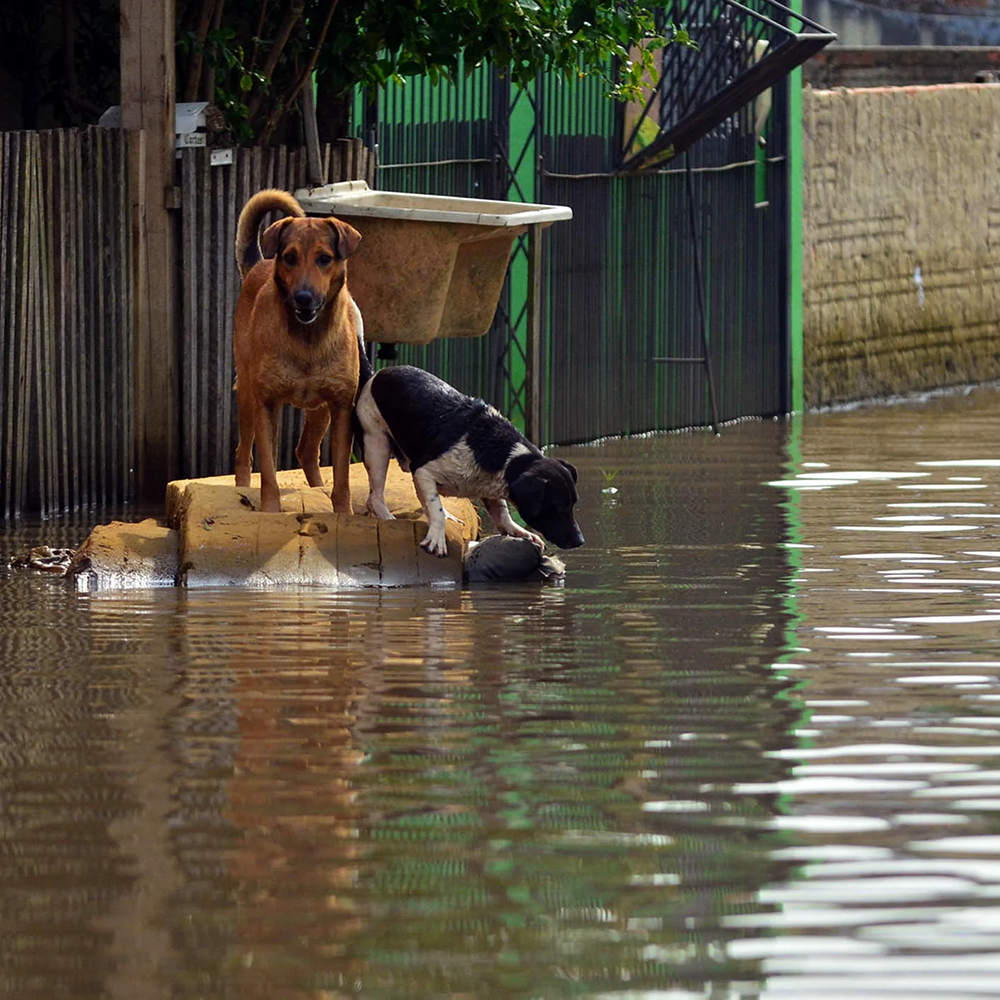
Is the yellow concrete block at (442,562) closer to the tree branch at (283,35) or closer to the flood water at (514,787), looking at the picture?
the flood water at (514,787)

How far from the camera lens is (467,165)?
14789 millimetres

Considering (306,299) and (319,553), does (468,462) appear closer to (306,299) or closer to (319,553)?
(319,553)

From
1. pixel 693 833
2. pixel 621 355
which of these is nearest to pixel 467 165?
pixel 621 355

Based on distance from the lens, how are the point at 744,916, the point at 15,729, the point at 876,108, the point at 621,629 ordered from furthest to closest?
the point at 876,108, the point at 621,629, the point at 15,729, the point at 744,916

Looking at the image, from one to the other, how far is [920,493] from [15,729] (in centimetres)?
707

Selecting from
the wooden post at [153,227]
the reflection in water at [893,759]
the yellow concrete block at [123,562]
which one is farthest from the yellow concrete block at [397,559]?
the wooden post at [153,227]

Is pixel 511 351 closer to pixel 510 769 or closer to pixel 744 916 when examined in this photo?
pixel 510 769

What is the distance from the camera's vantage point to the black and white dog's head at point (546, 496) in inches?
351

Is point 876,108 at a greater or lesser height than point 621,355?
greater

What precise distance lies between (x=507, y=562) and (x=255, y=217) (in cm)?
203

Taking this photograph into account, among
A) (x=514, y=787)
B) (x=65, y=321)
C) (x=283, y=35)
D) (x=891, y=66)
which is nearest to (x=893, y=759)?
(x=514, y=787)

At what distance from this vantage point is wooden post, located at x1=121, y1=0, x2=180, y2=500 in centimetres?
1155

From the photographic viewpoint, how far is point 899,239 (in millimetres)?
21484

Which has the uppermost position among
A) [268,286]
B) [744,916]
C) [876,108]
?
[876,108]
